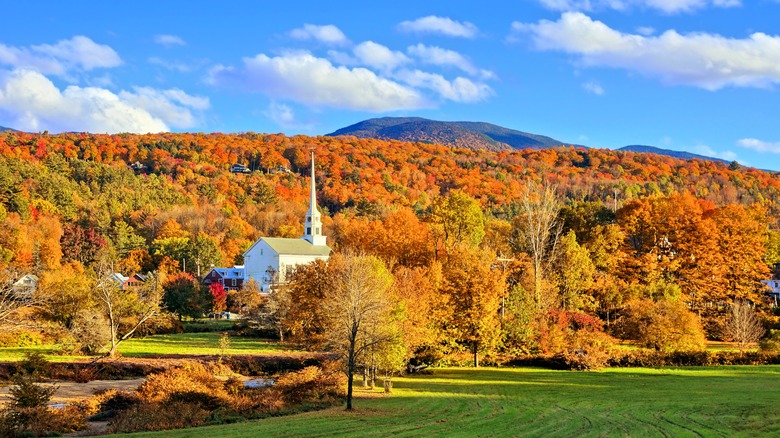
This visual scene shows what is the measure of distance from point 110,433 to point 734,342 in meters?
48.2

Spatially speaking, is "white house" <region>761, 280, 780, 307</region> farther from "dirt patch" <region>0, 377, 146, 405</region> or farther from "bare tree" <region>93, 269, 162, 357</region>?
"dirt patch" <region>0, 377, 146, 405</region>

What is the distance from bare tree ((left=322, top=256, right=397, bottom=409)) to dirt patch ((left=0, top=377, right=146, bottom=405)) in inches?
398

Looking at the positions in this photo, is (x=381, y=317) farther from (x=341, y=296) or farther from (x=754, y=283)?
(x=754, y=283)

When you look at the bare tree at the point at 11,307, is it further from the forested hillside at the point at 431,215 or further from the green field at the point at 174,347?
the forested hillside at the point at 431,215

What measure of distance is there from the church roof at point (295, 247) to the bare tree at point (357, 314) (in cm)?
5106

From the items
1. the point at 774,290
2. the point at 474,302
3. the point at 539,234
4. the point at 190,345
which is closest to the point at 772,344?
the point at 539,234

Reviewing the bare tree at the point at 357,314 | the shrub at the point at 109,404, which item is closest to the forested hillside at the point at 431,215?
the bare tree at the point at 357,314

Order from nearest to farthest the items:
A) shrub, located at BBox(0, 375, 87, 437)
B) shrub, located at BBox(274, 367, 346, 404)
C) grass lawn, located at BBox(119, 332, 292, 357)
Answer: shrub, located at BBox(0, 375, 87, 437) < shrub, located at BBox(274, 367, 346, 404) < grass lawn, located at BBox(119, 332, 292, 357)

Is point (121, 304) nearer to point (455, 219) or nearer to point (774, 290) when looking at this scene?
point (455, 219)

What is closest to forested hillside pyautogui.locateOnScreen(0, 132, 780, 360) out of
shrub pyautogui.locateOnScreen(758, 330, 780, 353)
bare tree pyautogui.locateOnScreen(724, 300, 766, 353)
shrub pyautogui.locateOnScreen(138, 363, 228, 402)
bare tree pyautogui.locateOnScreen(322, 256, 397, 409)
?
bare tree pyautogui.locateOnScreen(724, 300, 766, 353)

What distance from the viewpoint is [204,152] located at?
505ft

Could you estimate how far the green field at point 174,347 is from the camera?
46.4 meters

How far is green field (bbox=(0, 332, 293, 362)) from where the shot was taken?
4642 cm

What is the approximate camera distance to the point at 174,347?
51.7 m
